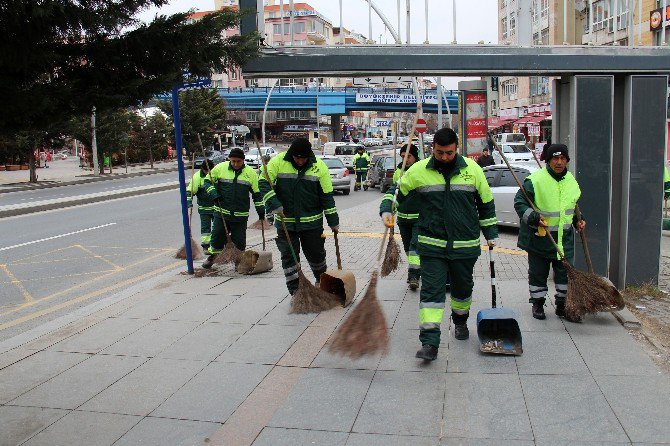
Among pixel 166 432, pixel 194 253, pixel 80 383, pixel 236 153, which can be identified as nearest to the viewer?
pixel 166 432

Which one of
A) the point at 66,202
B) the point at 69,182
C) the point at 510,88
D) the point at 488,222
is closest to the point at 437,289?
the point at 488,222

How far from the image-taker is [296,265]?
23.6 feet

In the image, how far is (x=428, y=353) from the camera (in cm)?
521

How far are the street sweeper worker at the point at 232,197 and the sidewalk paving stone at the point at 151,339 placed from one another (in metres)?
2.77

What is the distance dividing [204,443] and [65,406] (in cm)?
130

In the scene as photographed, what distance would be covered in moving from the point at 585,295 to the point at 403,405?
2592mm

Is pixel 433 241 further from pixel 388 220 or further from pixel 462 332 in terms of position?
pixel 462 332

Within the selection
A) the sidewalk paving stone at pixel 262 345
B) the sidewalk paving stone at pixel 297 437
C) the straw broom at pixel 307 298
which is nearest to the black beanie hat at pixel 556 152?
the straw broom at pixel 307 298

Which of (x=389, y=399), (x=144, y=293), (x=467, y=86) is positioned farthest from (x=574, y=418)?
(x=467, y=86)

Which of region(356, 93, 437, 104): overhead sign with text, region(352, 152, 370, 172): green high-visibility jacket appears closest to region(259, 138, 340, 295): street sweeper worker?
region(352, 152, 370, 172): green high-visibility jacket

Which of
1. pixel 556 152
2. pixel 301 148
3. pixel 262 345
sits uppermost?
pixel 301 148

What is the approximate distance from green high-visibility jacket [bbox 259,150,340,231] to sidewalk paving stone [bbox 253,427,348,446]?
3227mm

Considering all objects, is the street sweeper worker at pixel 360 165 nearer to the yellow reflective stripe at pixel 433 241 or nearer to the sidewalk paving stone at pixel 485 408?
the yellow reflective stripe at pixel 433 241

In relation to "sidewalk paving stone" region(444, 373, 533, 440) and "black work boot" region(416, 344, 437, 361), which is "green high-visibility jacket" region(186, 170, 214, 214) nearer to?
"black work boot" region(416, 344, 437, 361)
